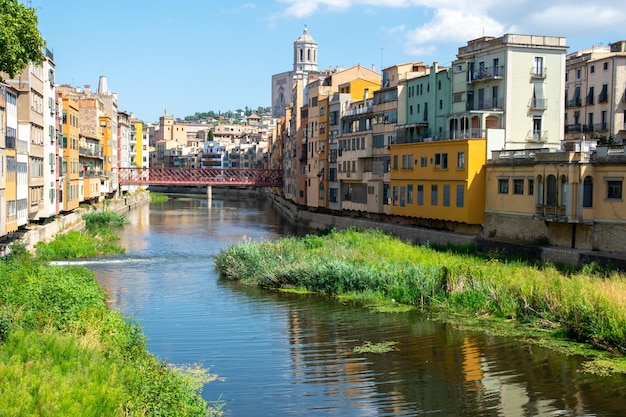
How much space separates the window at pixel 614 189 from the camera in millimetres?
30266

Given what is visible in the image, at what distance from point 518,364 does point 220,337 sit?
7.97 m

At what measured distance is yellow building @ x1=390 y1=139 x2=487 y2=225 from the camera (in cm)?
3928

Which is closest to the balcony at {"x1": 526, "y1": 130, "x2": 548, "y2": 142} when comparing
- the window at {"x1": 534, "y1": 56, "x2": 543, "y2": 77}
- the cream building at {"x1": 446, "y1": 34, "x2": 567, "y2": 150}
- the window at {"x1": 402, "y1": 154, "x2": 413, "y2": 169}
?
the cream building at {"x1": 446, "y1": 34, "x2": 567, "y2": 150}

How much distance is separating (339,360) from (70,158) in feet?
130

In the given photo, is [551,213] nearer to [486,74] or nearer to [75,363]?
[486,74]

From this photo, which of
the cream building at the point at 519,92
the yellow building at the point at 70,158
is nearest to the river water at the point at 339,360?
the cream building at the point at 519,92

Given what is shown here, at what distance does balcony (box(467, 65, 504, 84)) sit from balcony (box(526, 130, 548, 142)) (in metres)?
3.38

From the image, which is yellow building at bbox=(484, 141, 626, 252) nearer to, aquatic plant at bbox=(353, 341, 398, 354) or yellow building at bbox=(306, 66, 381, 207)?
aquatic plant at bbox=(353, 341, 398, 354)

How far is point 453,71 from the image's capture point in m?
44.8

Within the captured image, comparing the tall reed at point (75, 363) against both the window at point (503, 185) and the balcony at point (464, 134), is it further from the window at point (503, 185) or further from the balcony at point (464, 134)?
the balcony at point (464, 134)

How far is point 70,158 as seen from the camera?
2149 inches

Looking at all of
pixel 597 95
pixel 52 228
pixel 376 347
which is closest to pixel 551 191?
pixel 376 347

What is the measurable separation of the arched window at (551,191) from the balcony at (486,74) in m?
9.75

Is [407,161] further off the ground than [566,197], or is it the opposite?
[407,161]
